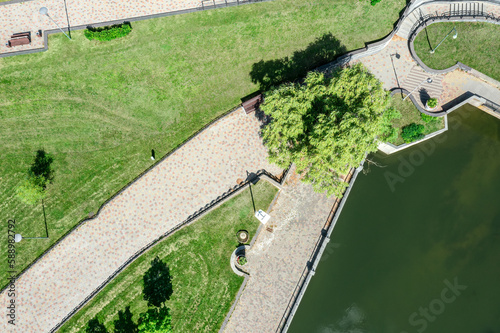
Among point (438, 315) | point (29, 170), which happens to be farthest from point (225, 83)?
point (438, 315)

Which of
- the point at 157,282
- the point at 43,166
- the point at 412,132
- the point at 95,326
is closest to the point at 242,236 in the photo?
the point at 157,282

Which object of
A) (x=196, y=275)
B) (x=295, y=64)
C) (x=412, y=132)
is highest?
(x=295, y=64)

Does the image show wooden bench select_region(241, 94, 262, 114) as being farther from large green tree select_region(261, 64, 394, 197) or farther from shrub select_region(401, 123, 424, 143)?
shrub select_region(401, 123, 424, 143)

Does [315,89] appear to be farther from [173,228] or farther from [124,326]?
[124,326]

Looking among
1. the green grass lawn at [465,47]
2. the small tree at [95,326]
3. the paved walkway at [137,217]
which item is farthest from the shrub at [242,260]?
the green grass lawn at [465,47]

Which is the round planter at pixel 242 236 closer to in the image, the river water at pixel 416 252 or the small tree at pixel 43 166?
the river water at pixel 416 252

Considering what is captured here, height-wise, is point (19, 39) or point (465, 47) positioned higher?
point (19, 39)

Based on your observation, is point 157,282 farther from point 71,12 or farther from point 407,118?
point 407,118
